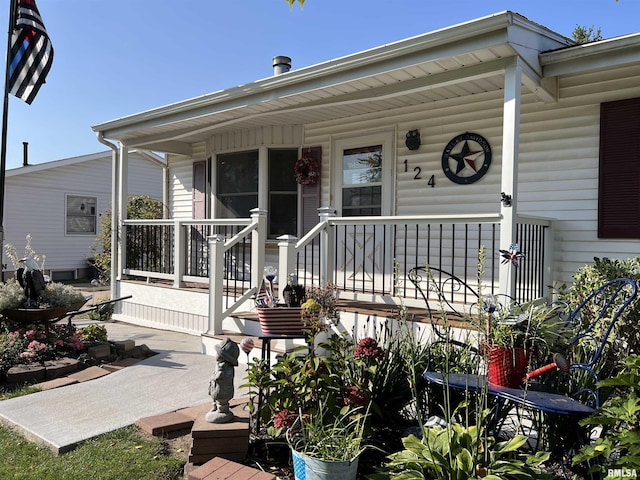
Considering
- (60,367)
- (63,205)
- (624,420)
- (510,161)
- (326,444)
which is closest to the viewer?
(624,420)

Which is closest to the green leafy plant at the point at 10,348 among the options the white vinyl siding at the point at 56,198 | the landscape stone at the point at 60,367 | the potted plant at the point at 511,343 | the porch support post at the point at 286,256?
the landscape stone at the point at 60,367

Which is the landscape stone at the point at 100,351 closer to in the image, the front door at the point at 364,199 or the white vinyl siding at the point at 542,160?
the front door at the point at 364,199

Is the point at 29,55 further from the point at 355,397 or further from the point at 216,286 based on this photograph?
the point at 355,397

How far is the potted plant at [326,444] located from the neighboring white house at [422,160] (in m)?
1.86

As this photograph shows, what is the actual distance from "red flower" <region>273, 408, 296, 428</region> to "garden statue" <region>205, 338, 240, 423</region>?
303 millimetres

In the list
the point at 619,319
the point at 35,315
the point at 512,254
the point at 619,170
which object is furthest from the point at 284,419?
the point at 619,170

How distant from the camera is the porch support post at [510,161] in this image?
13.3ft

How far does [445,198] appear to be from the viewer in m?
6.00

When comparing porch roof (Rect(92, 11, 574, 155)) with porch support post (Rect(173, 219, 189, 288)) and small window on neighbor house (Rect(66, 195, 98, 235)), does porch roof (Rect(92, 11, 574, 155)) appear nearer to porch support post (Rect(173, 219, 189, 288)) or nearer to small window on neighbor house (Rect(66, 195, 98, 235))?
porch support post (Rect(173, 219, 189, 288))

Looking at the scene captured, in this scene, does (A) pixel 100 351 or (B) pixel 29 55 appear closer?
(A) pixel 100 351

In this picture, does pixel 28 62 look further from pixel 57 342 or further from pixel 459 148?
pixel 459 148

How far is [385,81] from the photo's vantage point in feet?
16.1

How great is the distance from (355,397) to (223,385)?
30.2 inches

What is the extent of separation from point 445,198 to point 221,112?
120 inches
